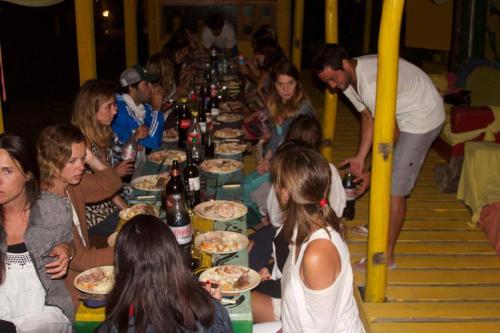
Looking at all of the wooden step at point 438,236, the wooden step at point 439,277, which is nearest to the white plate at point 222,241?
the wooden step at point 439,277

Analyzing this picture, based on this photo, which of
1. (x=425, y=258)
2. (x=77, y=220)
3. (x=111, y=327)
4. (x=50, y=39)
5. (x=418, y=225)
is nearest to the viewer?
(x=111, y=327)

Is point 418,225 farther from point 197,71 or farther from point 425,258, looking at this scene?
point 197,71

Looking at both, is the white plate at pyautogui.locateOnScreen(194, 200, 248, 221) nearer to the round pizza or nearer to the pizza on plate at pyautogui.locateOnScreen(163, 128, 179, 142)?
the pizza on plate at pyautogui.locateOnScreen(163, 128, 179, 142)

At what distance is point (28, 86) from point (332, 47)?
1147 centimetres

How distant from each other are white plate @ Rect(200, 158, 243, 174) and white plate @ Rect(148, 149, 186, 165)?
0.24 m

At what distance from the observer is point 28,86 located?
45.5 feet

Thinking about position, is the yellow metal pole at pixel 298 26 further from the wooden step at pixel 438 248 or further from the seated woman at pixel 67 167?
the seated woman at pixel 67 167

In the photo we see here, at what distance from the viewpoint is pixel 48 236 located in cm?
279

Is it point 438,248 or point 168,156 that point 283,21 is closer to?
point 168,156

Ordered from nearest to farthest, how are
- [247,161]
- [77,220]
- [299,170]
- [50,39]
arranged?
[299,170]
[77,220]
[247,161]
[50,39]

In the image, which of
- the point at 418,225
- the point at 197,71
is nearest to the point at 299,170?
the point at 418,225

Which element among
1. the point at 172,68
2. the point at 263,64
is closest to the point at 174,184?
the point at 172,68

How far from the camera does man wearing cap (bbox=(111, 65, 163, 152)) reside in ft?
16.5

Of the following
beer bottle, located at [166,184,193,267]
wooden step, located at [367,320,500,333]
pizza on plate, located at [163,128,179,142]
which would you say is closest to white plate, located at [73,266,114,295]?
beer bottle, located at [166,184,193,267]
